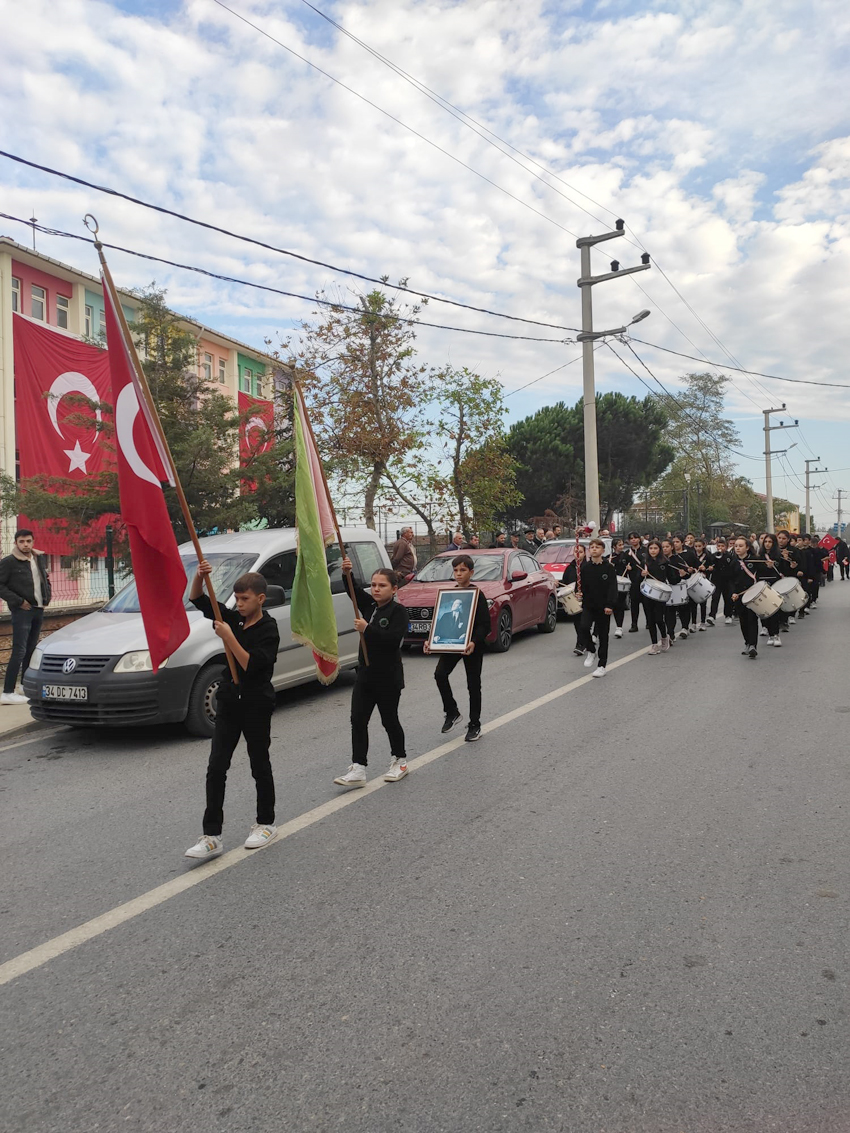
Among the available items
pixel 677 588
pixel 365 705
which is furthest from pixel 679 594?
pixel 365 705

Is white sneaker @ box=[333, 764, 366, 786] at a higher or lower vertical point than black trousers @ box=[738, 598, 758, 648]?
lower

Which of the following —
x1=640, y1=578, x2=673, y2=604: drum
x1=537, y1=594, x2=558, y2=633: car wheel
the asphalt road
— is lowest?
the asphalt road

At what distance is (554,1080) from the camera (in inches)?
102

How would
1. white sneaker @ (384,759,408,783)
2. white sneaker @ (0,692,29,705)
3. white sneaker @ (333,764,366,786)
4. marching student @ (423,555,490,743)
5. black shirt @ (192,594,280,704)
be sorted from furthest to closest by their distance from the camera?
white sneaker @ (0,692,29,705) → marching student @ (423,555,490,743) → white sneaker @ (384,759,408,783) → white sneaker @ (333,764,366,786) → black shirt @ (192,594,280,704)

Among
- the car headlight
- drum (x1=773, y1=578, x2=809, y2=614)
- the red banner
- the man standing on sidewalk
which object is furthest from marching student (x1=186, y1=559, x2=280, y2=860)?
the red banner

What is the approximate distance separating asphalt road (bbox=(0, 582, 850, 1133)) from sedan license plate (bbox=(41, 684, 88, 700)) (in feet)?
2.24

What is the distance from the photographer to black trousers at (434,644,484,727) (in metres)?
7.25

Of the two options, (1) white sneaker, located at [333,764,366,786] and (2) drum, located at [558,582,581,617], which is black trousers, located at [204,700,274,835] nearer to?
(1) white sneaker, located at [333,764,366,786]

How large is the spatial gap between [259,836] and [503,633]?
8405 mm

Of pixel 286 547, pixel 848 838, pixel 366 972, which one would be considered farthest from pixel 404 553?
pixel 366 972

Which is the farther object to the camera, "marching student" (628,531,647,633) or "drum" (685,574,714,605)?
"drum" (685,574,714,605)

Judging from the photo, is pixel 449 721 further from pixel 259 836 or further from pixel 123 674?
pixel 259 836

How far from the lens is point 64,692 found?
23.7 feet

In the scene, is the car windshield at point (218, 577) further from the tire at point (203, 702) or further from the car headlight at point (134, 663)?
the car headlight at point (134, 663)
